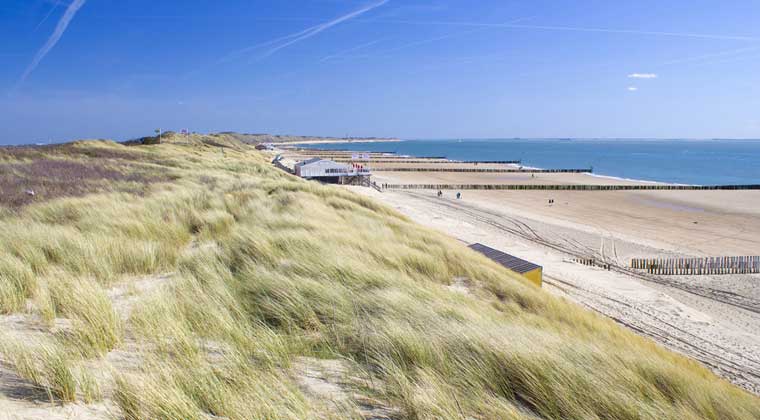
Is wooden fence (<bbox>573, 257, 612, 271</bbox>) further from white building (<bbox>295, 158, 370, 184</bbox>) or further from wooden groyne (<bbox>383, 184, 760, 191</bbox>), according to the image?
wooden groyne (<bbox>383, 184, 760, 191</bbox>)

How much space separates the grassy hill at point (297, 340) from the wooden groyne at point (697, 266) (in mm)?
13362

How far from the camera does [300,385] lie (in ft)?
9.99

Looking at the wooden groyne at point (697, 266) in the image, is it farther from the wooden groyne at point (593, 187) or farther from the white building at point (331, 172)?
the wooden groyne at point (593, 187)

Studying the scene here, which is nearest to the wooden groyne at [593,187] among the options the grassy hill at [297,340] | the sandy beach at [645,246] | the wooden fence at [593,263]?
the sandy beach at [645,246]

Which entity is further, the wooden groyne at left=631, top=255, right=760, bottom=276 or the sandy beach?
the wooden groyne at left=631, top=255, right=760, bottom=276

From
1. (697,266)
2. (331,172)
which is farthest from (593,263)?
(331,172)

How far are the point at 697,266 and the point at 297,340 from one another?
2005cm

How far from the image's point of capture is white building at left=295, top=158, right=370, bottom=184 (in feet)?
146

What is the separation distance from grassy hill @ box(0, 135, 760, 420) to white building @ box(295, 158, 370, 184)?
1483 inches

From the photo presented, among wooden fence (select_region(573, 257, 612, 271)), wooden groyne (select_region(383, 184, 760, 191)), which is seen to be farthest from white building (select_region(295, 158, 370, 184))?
wooden fence (select_region(573, 257, 612, 271))

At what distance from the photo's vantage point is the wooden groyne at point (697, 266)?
17.0m

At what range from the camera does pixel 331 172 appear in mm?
46312

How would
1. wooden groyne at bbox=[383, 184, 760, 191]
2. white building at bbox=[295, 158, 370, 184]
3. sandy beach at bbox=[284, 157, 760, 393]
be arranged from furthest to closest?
wooden groyne at bbox=[383, 184, 760, 191]
white building at bbox=[295, 158, 370, 184]
sandy beach at bbox=[284, 157, 760, 393]

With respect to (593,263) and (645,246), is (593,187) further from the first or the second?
(593,263)
